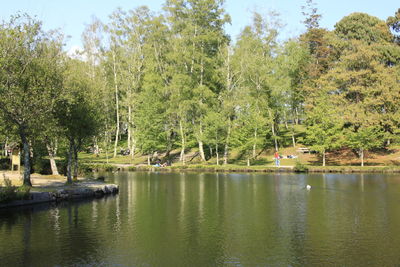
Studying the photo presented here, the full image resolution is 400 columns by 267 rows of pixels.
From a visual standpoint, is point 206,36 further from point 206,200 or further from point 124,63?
point 206,200

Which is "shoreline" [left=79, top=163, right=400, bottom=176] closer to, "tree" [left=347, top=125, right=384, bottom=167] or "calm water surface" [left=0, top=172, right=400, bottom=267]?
"tree" [left=347, top=125, right=384, bottom=167]

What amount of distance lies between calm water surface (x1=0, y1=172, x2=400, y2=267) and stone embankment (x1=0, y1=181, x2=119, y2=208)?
1187 mm

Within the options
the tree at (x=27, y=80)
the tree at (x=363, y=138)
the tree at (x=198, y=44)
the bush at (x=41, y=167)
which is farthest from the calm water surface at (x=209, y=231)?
the tree at (x=198, y=44)

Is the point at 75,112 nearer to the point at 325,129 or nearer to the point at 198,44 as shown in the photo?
the point at 198,44

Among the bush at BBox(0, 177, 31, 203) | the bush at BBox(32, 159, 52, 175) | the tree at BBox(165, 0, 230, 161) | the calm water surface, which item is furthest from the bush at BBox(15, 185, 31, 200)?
the tree at BBox(165, 0, 230, 161)

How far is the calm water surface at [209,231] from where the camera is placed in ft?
56.1

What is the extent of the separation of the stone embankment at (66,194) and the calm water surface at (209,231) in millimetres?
1187

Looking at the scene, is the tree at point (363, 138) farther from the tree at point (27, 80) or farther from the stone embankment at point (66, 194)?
the tree at point (27, 80)

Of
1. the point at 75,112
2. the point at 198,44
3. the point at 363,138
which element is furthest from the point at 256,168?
the point at 75,112

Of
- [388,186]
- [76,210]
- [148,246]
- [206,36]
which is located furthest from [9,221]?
[206,36]

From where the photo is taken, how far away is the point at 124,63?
8906cm

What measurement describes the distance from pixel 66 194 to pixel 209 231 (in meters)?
15.8

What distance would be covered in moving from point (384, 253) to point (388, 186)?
85.5 feet

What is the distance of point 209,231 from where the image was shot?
71.8 ft
